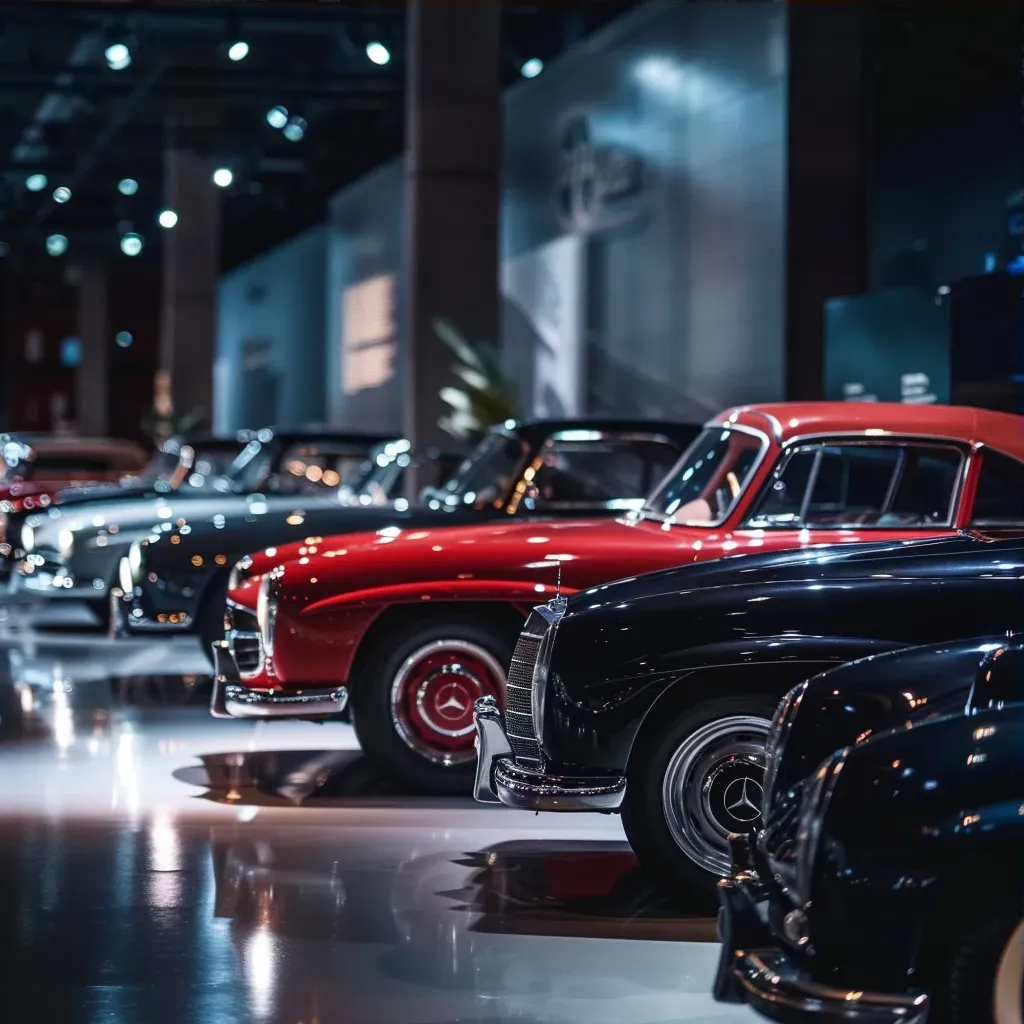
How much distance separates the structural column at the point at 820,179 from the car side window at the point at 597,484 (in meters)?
5.64

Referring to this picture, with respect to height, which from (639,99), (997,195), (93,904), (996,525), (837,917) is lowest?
(93,904)

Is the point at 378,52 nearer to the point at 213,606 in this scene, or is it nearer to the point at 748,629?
the point at 213,606

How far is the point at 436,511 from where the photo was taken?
398 inches

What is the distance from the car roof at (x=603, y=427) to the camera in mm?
10211

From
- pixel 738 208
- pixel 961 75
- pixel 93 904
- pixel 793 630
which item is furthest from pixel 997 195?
pixel 93 904

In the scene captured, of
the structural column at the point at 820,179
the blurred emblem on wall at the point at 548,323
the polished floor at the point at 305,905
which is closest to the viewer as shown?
the polished floor at the point at 305,905

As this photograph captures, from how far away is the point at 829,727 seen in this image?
15.0 feet

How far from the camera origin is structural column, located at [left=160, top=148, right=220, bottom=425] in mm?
37531

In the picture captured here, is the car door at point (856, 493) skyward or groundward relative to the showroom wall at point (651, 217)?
groundward

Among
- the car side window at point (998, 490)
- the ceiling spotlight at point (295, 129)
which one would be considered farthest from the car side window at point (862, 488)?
the ceiling spotlight at point (295, 129)

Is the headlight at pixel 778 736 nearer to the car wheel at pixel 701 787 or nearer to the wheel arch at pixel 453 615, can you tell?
the car wheel at pixel 701 787

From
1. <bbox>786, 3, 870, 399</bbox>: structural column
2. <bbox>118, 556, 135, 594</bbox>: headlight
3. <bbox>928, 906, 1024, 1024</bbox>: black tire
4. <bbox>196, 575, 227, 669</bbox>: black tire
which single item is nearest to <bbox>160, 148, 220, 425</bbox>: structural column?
<bbox>786, 3, 870, 399</bbox>: structural column

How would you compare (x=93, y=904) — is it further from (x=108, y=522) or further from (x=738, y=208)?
(x=738, y=208)

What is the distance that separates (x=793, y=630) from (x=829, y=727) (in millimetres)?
1206
